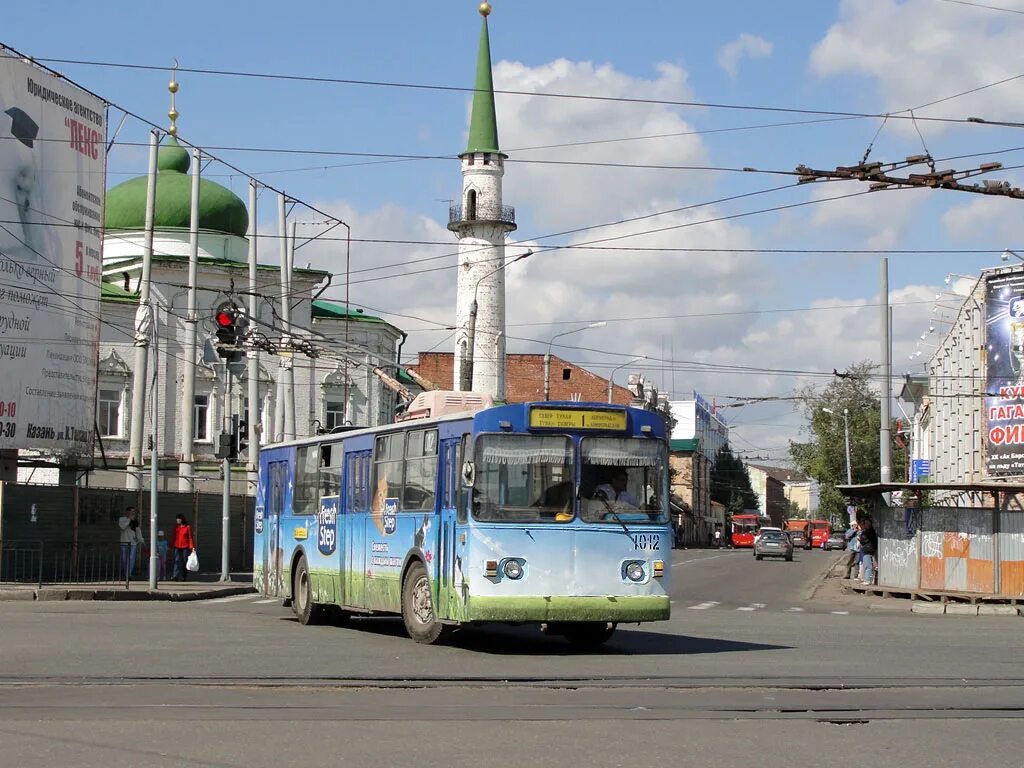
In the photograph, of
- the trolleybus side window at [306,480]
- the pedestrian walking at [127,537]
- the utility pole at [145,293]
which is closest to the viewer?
the trolleybus side window at [306,480]

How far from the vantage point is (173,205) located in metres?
66.3

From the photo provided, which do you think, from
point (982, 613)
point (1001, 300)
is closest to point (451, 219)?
point (1001, 300)

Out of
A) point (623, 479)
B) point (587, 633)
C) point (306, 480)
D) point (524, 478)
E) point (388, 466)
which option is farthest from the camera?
point (306, 480)

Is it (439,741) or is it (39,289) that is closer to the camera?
(439,741)

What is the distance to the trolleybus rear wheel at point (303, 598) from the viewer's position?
21703mm

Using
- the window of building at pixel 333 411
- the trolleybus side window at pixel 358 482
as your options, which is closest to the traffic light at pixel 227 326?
the trolleybus side window at pixel 358 482

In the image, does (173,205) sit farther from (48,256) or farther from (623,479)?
(623,479)

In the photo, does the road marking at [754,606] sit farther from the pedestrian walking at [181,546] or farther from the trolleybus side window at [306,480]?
the pedestrian walking at [181,546]

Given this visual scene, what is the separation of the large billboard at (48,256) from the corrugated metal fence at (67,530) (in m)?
2.24

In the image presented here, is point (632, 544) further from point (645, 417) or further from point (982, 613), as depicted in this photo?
point (982, 613)

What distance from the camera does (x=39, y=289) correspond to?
34.9 meters

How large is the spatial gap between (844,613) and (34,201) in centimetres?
2047

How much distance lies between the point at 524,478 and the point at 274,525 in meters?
8.07

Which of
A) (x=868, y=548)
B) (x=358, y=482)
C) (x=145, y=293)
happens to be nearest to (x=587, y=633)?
(x=358, y=482)
